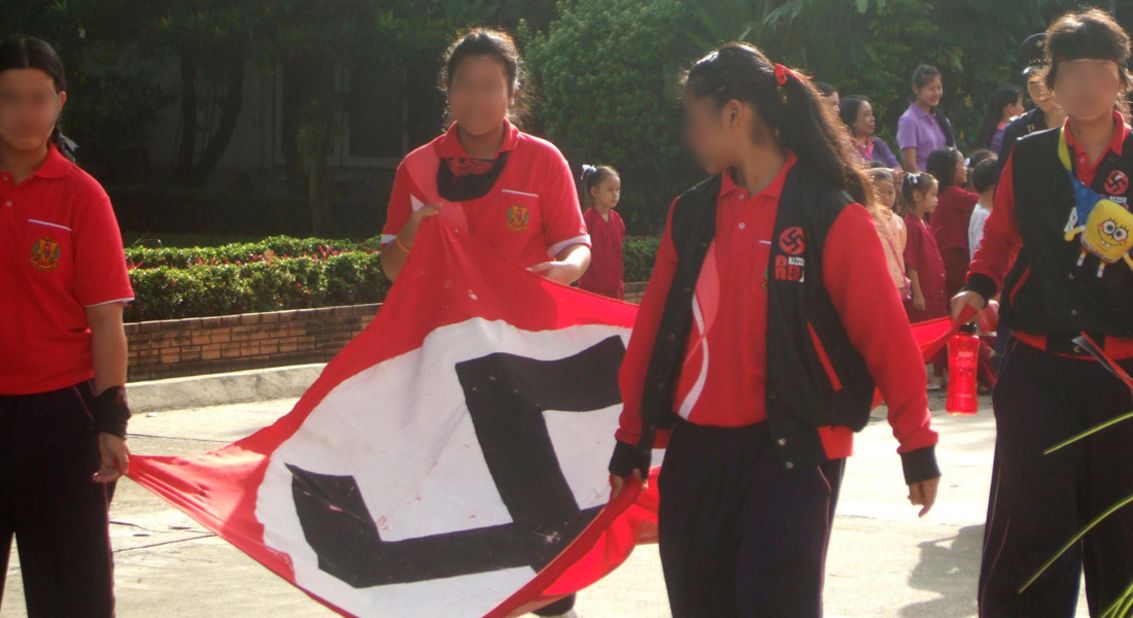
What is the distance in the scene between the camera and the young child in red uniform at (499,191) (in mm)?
5172

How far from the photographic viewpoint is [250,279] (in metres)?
13.4

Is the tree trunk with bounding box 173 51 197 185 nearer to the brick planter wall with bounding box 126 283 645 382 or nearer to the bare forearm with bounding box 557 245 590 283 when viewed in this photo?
the brick planter wall with bounding box 126 283 645 382

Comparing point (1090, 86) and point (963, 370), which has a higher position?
point (1090, 86)

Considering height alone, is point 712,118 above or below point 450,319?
above

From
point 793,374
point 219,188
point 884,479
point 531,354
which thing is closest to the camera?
point 793,374

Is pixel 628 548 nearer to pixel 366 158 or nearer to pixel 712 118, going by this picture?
pixel 712 118

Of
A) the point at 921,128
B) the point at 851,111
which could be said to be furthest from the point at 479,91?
the point at 921,128

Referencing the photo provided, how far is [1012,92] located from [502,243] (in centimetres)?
862

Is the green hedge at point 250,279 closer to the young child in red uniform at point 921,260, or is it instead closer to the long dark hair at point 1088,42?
the young child in red uniform at point 921,260

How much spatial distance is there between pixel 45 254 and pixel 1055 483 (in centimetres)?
277

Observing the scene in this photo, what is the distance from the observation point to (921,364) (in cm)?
380

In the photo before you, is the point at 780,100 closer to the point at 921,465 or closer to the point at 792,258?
the point at 792,258

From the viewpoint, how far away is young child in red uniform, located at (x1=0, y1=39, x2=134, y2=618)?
4.11 metres

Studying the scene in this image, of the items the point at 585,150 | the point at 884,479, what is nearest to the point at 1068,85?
the point at 884,479
